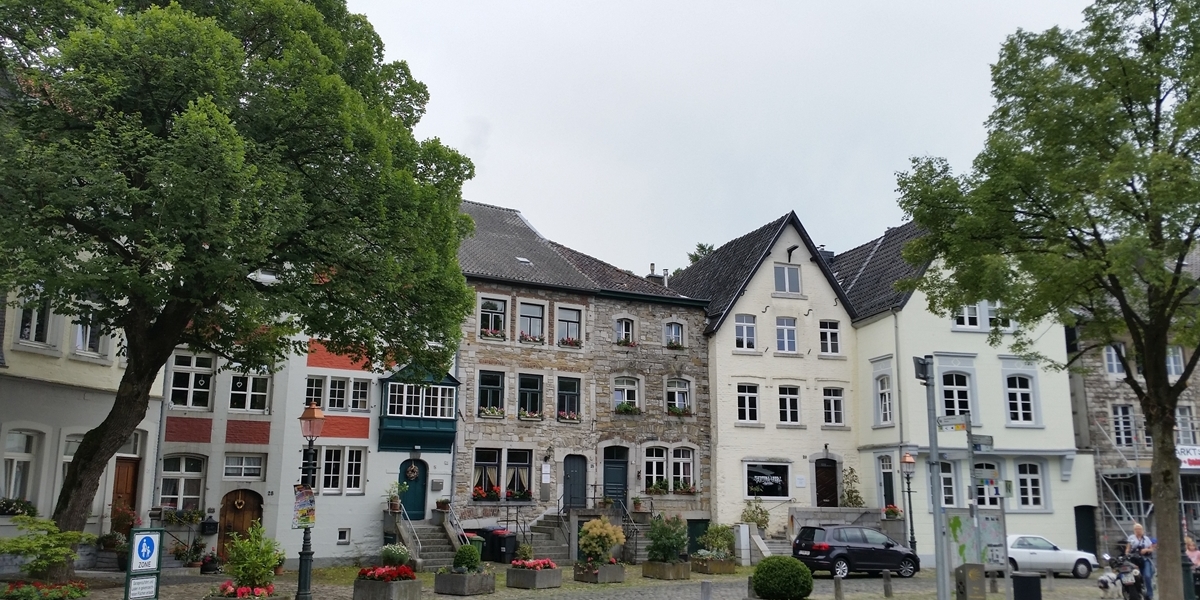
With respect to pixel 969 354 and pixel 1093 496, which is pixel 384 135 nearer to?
pixel 969 354

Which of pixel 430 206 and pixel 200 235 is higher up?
pixel 430 206

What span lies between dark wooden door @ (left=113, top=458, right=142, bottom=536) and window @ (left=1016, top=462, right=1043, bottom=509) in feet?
88.7

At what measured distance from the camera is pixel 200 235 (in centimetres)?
1533

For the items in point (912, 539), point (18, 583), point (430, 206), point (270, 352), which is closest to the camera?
point (18, 583)

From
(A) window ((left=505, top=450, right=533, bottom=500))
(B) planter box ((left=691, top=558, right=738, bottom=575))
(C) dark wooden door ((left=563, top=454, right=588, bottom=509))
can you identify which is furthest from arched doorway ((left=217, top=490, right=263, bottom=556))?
(B) planter box ((left=691, top=558, right=738, bottom=575))

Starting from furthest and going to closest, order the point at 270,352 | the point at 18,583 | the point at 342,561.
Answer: the point at 342,561 < the point at 270,352 < the point at 18,583

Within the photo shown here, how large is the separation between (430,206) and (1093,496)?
2663 centimetres

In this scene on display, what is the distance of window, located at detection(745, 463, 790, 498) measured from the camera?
32.1m

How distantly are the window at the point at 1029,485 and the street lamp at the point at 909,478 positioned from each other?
4.32 metres

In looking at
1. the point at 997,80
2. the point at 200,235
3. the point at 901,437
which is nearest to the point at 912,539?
the point at 901,437

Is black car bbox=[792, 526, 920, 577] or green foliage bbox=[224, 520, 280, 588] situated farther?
black car bbox=[792, 526, 920, 577]

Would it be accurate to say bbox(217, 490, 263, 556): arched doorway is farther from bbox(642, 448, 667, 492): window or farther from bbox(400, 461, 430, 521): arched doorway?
bbox(642, 448, 667, 492): window

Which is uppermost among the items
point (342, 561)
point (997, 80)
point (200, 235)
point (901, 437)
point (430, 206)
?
point (997, 80)

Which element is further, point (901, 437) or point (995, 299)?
point (901, 437)
